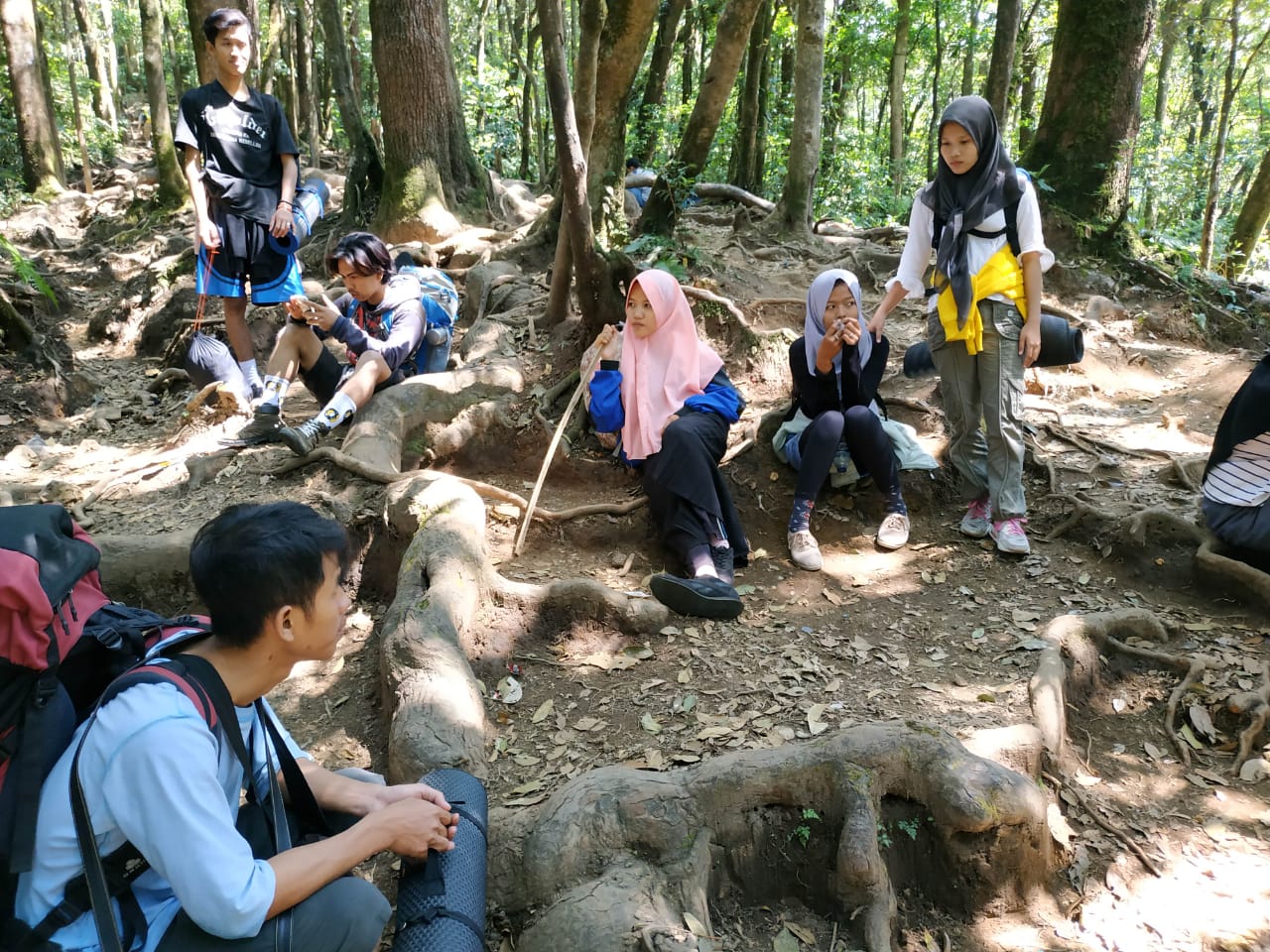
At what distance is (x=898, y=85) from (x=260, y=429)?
14310 millimetres

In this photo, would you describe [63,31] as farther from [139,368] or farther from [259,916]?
[259,916]

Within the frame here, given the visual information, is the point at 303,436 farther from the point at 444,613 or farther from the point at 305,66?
the point at 305,66

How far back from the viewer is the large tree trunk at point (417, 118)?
790cm

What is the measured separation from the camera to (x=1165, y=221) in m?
20.2

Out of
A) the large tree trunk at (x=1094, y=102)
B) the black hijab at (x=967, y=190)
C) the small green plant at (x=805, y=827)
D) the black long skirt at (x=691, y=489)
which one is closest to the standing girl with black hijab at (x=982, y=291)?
the black hijab at (x=967, y=190)

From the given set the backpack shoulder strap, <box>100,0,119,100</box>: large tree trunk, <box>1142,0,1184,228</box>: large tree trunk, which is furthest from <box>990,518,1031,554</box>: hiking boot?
<box>100,0,119,100</box>: large tree trunk

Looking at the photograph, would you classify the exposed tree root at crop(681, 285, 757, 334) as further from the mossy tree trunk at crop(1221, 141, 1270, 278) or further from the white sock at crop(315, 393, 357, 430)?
the mossy tree trunk at crop(1221, 141, 1270, 278)

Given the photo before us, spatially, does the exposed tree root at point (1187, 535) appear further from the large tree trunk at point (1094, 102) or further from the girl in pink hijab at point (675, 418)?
the large tree trunk at point (1094, 102)

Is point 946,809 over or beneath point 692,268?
beneath

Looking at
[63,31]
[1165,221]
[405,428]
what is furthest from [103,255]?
[1165,221]

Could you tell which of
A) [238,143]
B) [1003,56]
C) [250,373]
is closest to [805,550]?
[250,373]

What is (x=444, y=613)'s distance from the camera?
129 inches

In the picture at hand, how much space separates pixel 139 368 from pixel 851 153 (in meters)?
13.0

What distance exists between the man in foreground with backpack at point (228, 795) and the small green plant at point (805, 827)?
1124 millimetres
